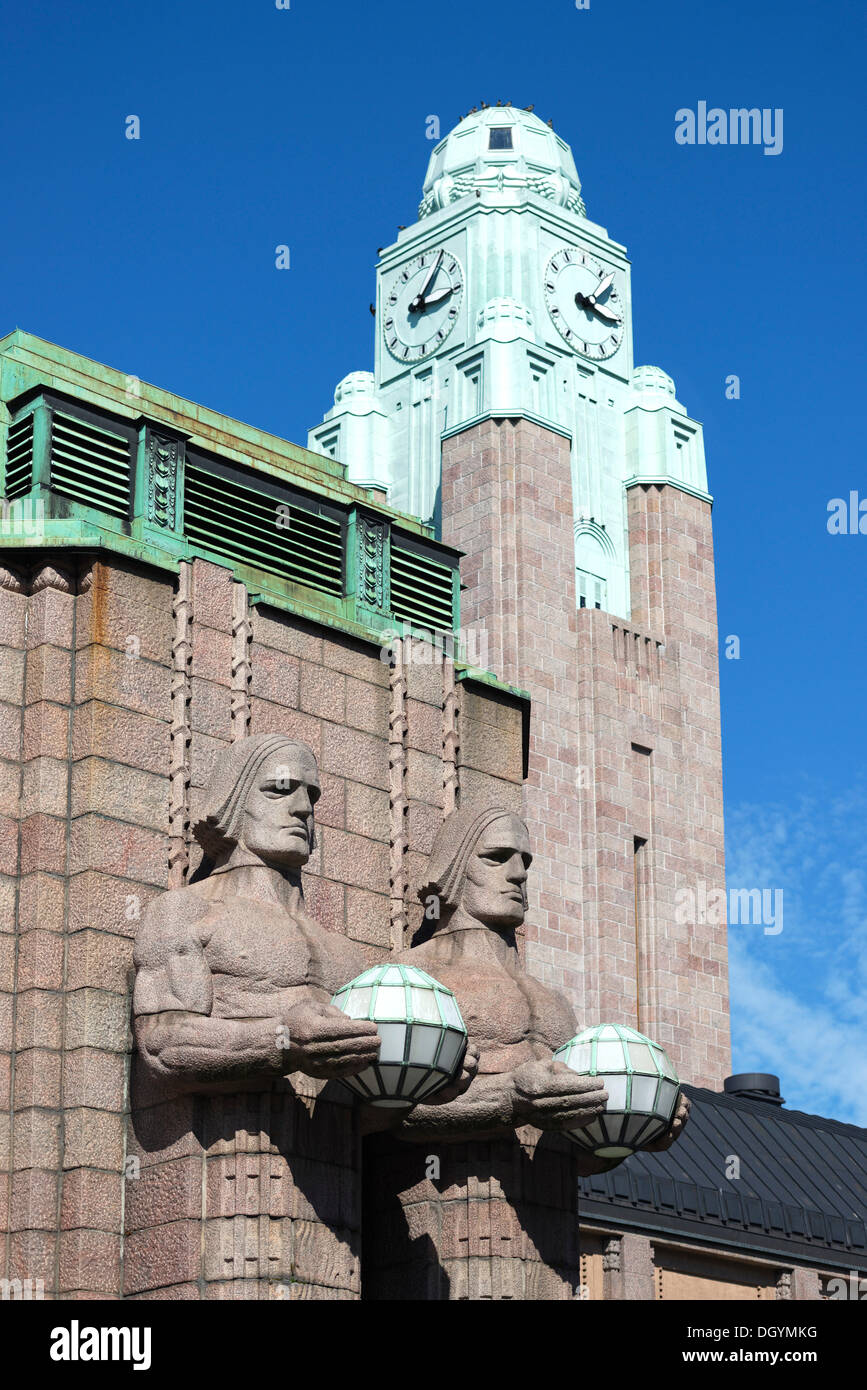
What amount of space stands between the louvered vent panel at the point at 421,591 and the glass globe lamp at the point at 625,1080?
5240 mm

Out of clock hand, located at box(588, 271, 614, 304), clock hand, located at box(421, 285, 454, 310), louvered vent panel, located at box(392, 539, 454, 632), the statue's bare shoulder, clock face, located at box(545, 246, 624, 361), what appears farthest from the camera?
clock hand, located at box(588, 271, 614, 304)

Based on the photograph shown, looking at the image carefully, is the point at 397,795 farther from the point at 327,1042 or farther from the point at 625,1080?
the point at 327,1042

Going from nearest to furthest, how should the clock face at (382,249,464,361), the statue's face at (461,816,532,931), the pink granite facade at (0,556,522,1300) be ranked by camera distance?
1. the pink granite facade at (0,556,522,1300)
2. the statue's face at (461,816,532,931)
3. the clock face at (382,249,464,361)

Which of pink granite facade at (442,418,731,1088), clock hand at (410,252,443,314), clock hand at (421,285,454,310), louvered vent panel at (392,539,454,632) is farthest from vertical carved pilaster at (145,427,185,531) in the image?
clock hand at (410,252,443,314)

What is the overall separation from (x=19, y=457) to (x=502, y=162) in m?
51.7

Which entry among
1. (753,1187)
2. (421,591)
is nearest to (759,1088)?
(753,1187)

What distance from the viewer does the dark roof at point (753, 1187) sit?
30859mm

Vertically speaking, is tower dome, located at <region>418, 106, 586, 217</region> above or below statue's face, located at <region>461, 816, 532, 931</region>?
above

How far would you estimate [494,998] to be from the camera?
1983cm

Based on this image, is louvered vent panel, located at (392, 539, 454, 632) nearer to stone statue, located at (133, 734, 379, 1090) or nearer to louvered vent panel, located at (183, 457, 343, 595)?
louvered vent panel, located at (183, 457, 343, 595)

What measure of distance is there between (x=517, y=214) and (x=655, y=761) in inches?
648

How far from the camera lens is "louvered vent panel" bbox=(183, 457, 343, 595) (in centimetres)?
2145

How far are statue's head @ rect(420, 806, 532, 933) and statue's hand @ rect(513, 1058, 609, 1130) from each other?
5.87ft

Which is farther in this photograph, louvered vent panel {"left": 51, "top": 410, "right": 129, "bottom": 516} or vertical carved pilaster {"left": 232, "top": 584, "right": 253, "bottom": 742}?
louvered vent panel {"left": 51, "top": 410, "right": 129, "bottom": 516}
